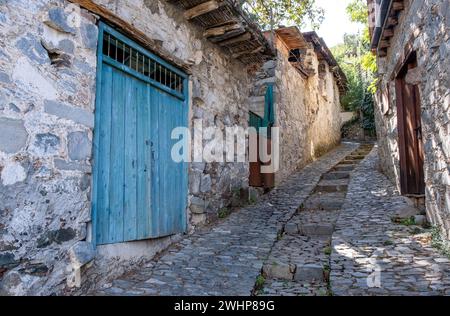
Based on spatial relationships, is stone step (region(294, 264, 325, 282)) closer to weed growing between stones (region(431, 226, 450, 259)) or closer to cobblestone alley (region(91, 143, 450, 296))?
cobblestone alley (region(91, 143, 450, 296))

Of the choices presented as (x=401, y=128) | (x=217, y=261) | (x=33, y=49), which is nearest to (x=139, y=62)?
(x=33, y=49)

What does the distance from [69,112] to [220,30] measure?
8.43 feet

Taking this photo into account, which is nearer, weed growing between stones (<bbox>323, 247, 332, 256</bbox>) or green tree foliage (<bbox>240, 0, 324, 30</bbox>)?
weed growing between stones (<bbox>323, 247, 332, 256</bbox>)

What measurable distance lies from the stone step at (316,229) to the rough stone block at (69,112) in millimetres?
3018

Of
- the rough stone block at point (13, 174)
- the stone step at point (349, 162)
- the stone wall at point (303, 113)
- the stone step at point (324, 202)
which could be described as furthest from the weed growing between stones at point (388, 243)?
the stone step at point (349, 162)

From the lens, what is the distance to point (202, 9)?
13.3 feet

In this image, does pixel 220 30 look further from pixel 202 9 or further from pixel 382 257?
pixel 382 257

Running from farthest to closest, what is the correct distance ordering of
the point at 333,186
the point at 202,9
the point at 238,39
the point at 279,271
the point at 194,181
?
the point at 333,186
the point at 238,39
the point at 194,181
the point at 202,9
the point at 279,271

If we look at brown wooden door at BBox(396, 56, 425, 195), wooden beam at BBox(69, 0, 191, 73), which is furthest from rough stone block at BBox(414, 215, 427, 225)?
wooden beam at BBox(69, 0, 191, 73)

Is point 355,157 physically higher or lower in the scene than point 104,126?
higher

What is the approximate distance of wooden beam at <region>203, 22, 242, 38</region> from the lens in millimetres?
4391

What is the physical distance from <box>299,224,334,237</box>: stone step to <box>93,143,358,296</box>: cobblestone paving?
29 cm

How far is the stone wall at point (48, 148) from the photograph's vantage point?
2.13 meters
